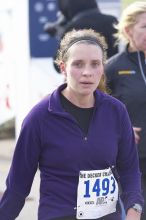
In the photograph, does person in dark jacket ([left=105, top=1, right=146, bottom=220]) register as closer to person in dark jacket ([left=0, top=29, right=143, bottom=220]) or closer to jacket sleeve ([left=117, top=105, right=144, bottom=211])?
jacket sleeve ([left=117, top=105, right=144, bottom=211])

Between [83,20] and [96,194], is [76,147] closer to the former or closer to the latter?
[96,194]

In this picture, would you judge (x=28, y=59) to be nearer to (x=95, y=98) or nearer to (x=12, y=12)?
(x=12, y=12)

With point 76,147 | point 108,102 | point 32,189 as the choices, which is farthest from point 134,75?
point 32,189

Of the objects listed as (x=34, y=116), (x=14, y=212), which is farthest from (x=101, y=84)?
(x=14, y=212)

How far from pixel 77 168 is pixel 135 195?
36 cm

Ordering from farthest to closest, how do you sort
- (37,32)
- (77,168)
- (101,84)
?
(37,32) < (101,84) < (77,168)

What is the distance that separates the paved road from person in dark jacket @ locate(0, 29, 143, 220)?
258cm

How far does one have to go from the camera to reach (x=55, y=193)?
2.89 meters

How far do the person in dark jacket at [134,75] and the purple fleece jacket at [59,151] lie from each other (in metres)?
0.93

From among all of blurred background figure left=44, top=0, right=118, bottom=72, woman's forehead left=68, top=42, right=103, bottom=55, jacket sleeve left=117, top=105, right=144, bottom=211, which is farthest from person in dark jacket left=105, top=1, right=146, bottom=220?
blurred background figure left=44, top=0, right=118, bottom=72

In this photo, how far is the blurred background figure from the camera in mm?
6618

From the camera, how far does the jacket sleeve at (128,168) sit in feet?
9.94

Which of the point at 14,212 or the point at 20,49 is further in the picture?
the point at 20,49

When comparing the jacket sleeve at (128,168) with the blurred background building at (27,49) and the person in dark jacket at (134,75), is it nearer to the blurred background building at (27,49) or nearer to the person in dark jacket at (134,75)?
the person in dark jacket at (134,75)
